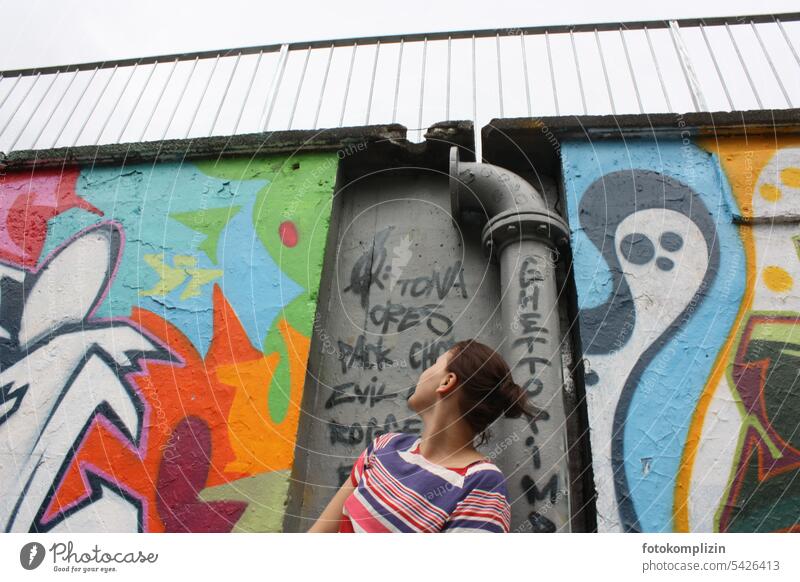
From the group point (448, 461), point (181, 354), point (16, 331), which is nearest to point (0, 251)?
point (16, 331)

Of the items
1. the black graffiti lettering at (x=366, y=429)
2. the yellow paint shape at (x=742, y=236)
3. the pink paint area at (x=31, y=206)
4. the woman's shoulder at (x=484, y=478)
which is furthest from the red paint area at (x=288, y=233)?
the yellow paint shape at (x=742, y=236)

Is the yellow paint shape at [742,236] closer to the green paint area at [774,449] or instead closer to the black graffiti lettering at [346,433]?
the green paint area at [774,449]

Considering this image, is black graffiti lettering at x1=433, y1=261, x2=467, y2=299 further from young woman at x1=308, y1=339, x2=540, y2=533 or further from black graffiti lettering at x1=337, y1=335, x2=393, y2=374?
young woman at x1=308, y1=339, x2=540, y2=533

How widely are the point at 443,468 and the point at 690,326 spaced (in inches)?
66.8

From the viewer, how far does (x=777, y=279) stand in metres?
3.32

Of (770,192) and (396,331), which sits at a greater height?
(770,192)

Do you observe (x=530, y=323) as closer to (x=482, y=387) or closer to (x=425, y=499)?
(x=482, y=387)

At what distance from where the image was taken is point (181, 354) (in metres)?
3.56

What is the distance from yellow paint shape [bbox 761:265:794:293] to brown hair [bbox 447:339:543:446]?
5.68 ft

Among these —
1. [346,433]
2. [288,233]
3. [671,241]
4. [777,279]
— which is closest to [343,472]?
[346,433]

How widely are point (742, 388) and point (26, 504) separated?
380cm

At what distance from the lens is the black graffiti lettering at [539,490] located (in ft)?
9.75
